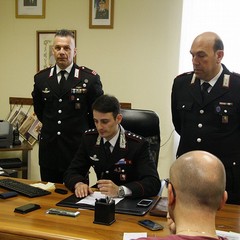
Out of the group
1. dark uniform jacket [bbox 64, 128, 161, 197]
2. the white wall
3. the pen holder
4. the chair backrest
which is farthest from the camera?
the white wall

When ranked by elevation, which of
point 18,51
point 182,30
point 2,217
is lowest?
point 2,217

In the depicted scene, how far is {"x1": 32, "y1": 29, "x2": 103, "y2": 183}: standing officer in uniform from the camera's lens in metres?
2.81

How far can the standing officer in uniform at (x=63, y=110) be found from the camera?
2809 millimetres

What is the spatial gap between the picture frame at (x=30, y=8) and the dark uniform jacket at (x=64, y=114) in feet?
4.89

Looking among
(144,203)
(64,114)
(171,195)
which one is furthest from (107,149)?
(171,195)

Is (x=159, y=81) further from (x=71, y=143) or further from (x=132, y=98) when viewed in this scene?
(x=71, y=143)

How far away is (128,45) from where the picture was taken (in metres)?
3.90

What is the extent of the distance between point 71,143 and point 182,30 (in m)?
1.65

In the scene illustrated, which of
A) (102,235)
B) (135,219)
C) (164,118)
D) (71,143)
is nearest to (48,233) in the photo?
(102,235)

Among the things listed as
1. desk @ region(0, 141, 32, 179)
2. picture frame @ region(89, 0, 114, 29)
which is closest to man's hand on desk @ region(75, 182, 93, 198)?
desk @ region(0, 141, 32, 179)

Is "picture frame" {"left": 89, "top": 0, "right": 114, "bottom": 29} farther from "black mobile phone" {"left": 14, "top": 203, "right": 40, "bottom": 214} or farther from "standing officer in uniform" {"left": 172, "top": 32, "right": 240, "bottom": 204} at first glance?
"black mobile phone" {"left": 14, "top": 203, "right": 40, "bottom": 214}

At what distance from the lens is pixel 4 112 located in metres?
4.34

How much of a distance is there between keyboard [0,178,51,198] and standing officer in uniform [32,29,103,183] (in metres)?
0.56

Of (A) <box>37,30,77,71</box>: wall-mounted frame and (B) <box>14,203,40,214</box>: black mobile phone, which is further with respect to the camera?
(A) <box>37,30,77,71</box>: wall-mounted frame
